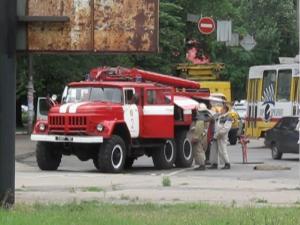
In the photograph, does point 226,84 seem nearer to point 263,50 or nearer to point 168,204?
point 263,50

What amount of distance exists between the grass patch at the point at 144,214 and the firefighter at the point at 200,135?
9.27 m

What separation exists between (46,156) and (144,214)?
33.0ft

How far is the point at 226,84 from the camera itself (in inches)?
1534

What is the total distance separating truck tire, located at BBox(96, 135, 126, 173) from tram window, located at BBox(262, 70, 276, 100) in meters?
14.9

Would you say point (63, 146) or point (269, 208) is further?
point (63, 146)

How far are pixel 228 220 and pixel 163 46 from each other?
35.8m

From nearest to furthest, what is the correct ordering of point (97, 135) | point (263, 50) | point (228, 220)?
point (228, 220) → point (97, 135) → point (263, 50)

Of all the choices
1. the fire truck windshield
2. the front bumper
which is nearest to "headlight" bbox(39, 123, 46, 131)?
the front bumper

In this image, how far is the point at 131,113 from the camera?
20078 millimetres

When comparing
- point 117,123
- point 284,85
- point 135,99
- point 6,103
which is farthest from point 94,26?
point 284,85

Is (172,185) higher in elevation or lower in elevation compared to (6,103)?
lower

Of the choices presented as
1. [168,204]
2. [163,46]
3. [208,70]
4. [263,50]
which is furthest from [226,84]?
[168,204]

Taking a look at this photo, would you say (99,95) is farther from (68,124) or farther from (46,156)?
→ (46,156)

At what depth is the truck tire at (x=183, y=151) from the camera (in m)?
22.1
